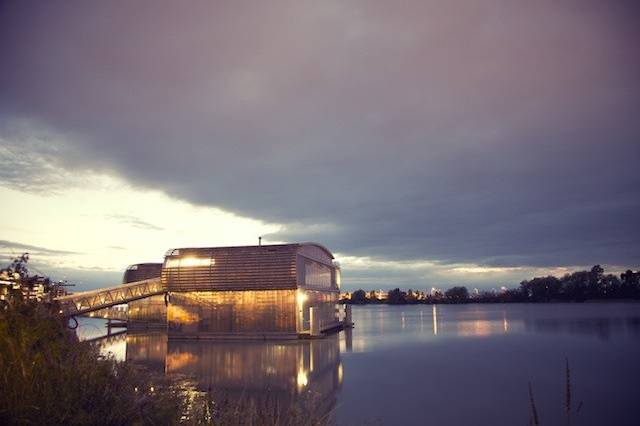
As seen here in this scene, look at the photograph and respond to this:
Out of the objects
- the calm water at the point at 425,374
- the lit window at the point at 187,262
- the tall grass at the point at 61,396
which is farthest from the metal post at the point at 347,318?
the tall grass at the point at 61,396

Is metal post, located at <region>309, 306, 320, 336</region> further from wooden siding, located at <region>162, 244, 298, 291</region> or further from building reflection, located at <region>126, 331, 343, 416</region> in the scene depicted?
wooden siding, located at <region>162, 244, 298, 291</region>

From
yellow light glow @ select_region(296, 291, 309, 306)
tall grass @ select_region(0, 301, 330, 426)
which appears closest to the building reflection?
tall grass @ select_region(0, 301, 330, 426)

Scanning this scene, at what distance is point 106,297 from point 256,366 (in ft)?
83.5

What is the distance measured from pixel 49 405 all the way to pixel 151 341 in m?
37.1

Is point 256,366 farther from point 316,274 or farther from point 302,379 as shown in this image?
point 316,274

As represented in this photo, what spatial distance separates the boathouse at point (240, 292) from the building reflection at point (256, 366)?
2.29 meters

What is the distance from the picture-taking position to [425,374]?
80.2 feet

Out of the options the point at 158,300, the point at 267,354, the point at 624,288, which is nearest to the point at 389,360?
the point at 267,354

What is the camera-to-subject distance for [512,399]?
60.1ft

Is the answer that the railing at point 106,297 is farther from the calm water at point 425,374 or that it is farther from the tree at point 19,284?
the tree at point 19,284

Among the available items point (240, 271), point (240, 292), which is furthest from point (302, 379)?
point (240, 271)

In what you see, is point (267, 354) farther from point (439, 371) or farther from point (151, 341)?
point (151, 341)

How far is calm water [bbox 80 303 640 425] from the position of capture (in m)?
16.5

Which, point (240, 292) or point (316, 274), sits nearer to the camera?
point (240, 292)
